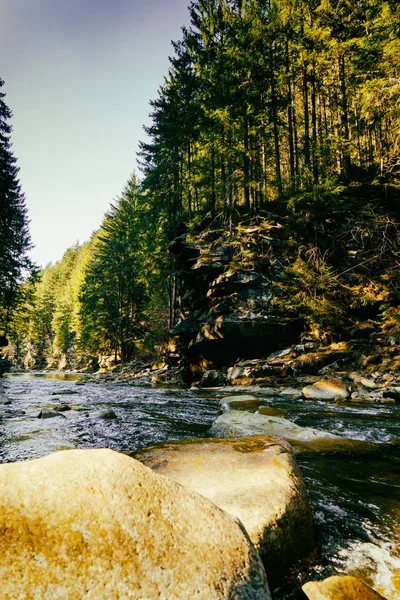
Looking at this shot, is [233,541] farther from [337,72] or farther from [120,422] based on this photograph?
[337,72]

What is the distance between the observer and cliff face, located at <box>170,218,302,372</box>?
16062 mm

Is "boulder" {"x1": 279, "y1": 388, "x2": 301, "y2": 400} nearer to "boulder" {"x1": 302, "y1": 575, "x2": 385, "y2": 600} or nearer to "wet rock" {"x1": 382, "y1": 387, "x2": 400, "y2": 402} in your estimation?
"wet rock" {"x1": 382, "y1": 387, "x2": 400, "y2": 402}

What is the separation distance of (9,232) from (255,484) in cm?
3141

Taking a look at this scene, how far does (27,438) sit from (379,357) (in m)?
12.1

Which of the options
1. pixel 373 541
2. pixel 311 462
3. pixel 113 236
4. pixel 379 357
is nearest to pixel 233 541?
pixel 373 541

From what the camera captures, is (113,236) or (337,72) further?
(113,236)

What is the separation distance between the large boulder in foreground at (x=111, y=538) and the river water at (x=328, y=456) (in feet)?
2.68

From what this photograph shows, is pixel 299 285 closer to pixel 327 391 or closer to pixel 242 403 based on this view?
pixel 327 391

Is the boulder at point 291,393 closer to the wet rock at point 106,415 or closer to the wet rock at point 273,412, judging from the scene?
the wet rock at point 273,412

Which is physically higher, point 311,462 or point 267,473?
point 267,473

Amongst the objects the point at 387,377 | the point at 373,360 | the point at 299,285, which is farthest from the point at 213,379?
the point at 387,377

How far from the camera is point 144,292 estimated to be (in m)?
35.0

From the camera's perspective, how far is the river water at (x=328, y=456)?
236 centimetres

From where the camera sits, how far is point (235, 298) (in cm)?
1733
